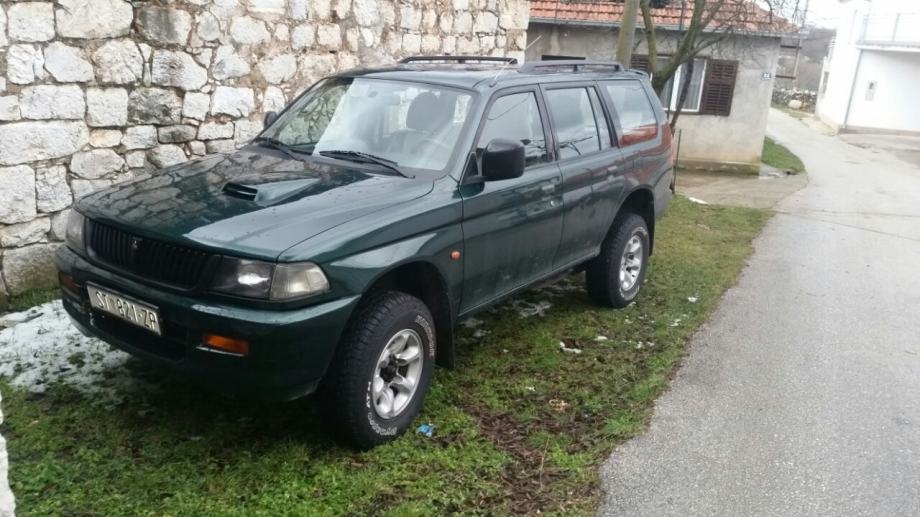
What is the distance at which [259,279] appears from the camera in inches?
125

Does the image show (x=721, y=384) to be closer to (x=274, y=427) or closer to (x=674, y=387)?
(x=674, y=387)

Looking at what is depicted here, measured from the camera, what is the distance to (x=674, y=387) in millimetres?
4832

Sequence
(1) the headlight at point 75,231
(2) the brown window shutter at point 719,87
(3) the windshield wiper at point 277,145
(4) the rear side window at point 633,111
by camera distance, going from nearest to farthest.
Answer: (1) the headlight at point 75,231 → (3) the windshield wiper at point 277,145 → (4) the rear side window at point 633,111 → (2) the brown window shutter at point 719,87

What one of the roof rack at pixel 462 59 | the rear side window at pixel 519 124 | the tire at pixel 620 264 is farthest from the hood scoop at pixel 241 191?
the tire at pixel 620 264

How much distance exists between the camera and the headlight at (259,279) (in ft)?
10.4

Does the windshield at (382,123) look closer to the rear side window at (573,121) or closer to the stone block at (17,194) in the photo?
the rear side window at (573,121)

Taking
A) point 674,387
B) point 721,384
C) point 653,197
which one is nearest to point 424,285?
point 674,387

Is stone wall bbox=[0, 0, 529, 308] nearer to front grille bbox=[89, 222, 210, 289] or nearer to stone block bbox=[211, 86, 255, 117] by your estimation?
stone block bbox=[211, 86, 255, 117]

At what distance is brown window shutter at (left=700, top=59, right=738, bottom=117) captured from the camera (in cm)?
1833

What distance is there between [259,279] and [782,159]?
20839 millimetres

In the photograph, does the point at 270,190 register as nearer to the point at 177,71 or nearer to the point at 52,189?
the point at 52,189

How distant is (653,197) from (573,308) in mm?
1180

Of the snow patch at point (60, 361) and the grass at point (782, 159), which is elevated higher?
the snow patch at point (60, 361)

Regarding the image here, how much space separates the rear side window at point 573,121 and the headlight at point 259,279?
96.0 inches
